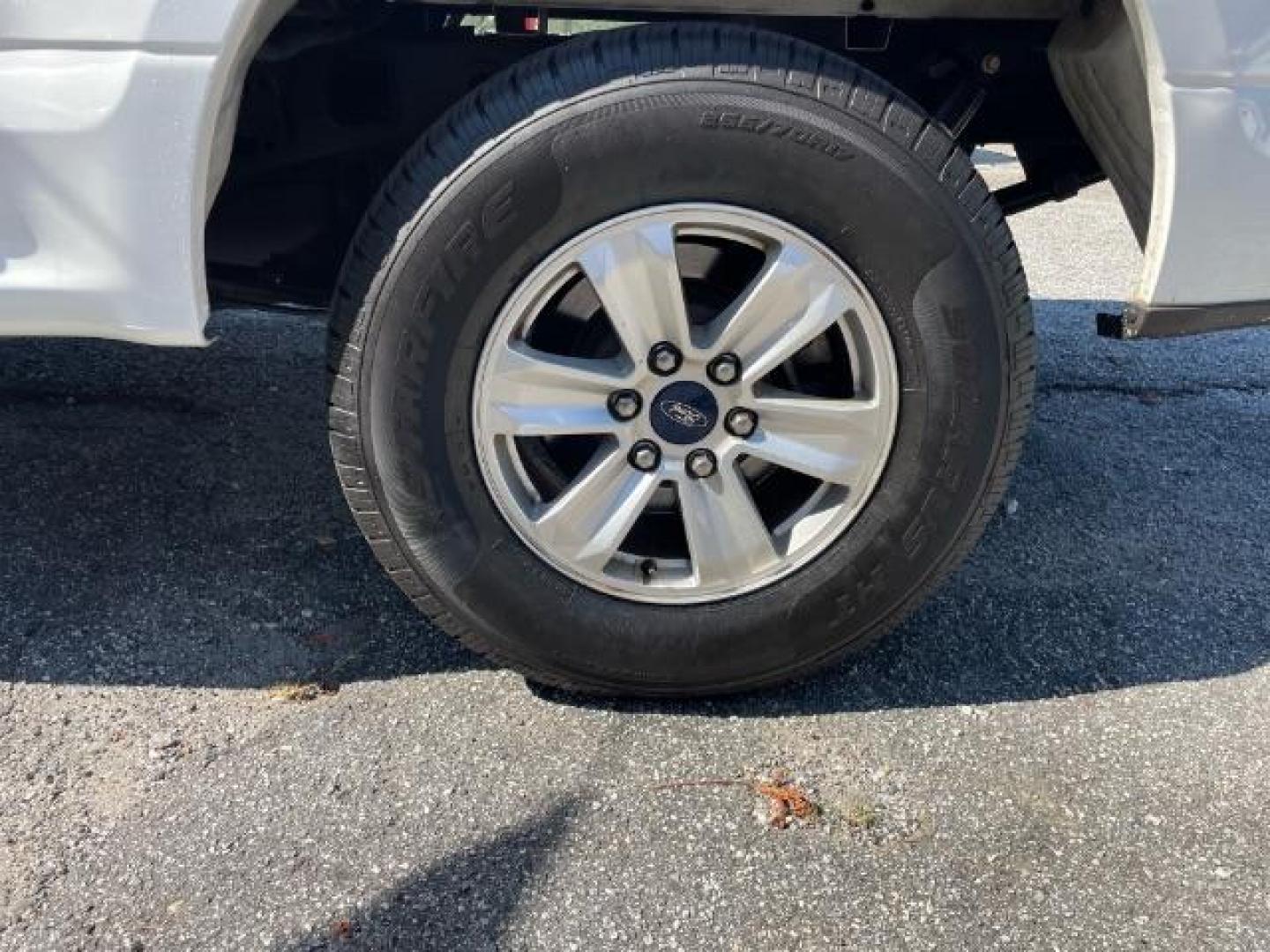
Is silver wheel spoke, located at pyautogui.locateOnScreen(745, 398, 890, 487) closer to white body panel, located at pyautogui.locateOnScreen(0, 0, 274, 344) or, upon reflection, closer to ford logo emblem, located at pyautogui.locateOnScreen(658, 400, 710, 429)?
ford logo emblem, located at pyautogui.locateOnScreen(658, 400, 710, 429)

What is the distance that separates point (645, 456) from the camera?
2.07 metres

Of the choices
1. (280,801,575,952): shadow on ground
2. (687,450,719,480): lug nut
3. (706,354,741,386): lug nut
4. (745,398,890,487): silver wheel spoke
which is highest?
(706,354,741,386): lug nut

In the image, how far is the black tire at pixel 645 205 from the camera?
6.28ft

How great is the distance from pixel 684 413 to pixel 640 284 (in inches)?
9.8

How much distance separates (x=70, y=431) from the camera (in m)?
3.23

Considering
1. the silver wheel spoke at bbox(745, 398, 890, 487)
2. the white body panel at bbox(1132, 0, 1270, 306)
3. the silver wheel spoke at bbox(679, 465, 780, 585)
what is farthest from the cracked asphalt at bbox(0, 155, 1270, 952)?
the white body panel at bbox(1132, 0, 1270, 306)

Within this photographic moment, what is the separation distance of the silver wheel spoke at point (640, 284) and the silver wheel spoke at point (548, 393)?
9 cm

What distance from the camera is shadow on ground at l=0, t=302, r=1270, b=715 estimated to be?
2354 millimetres

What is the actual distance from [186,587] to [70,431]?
978mm

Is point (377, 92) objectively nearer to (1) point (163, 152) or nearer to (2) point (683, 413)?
(1) point (163, 152)

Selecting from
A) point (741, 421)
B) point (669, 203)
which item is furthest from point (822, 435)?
point (669, 203)

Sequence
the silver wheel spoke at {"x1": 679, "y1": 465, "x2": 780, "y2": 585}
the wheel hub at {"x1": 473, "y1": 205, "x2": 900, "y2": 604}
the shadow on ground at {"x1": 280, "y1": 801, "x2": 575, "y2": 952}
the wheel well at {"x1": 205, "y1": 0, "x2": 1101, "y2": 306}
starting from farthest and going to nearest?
the wheel well at {"x1": 205, "y1": 0, "x2": 1101, "y2": 306} → the silver wheel spoke at {"x1": 679, "y1": 465, "x2": 780, "y2": 585} → the wheel hub at {"x1": 473, "y1": 205, "x2": 900, "y2": 604} → the shadow on ground at {"x1": 280, "y1": 801, "x2": 575, "y2": 952}

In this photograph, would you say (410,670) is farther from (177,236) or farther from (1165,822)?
(1165,822)

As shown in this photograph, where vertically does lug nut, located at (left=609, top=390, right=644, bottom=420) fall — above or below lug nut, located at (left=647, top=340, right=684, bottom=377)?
below
